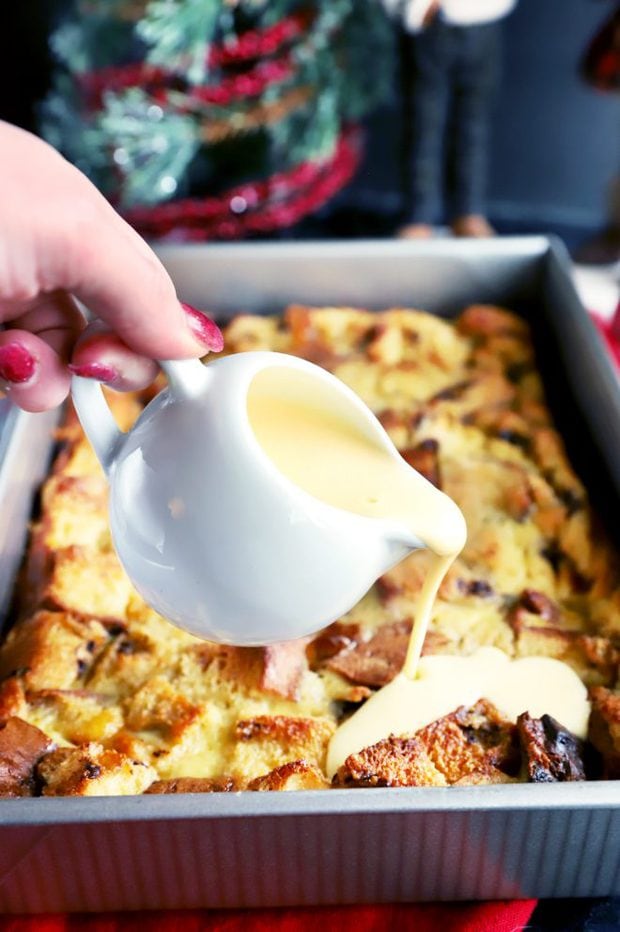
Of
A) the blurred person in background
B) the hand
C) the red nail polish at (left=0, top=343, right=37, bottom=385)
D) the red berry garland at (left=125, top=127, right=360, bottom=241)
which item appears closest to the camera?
the hand

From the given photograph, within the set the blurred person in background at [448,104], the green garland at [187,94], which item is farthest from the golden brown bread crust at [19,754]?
the blurred person in background at [448,104]

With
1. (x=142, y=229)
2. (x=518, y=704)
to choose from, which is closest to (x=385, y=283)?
(x=142, y=229)

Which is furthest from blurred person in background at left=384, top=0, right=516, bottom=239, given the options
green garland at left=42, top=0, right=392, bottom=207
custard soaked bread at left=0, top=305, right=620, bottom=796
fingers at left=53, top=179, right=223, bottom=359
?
fingers at left=53, top=179, right=223, bottom=359

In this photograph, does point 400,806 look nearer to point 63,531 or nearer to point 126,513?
point 126,513

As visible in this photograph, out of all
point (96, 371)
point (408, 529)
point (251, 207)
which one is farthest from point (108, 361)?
point (251, 207)

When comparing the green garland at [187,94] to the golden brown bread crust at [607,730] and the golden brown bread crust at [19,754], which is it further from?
the golden brown bread crust at [607,730]

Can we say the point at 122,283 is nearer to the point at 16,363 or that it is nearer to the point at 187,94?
the point at 16,363

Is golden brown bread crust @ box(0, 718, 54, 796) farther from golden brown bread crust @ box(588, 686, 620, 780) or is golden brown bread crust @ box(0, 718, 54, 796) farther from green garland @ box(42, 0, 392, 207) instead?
green garland @ box(42, 0, 392, 207)
